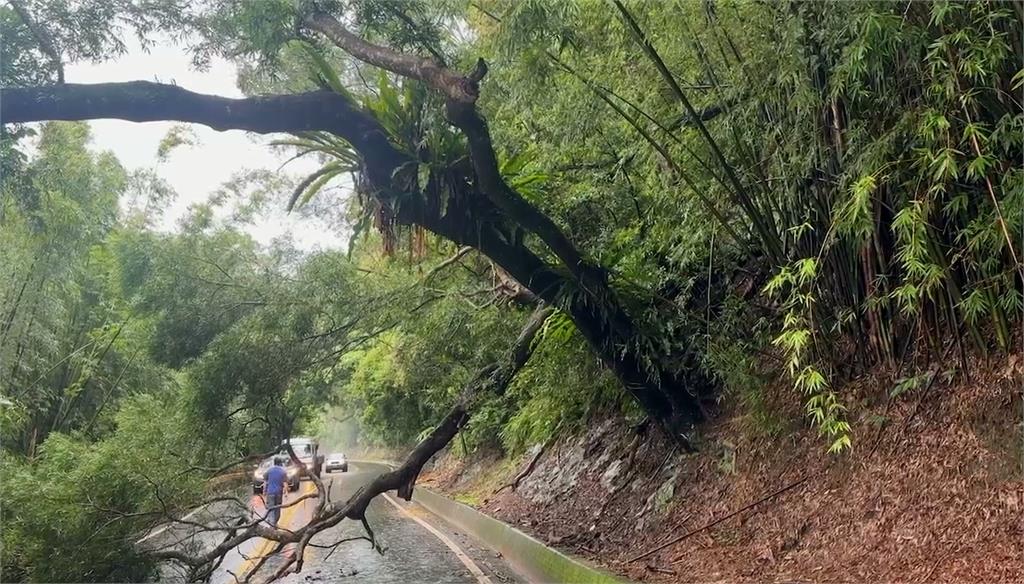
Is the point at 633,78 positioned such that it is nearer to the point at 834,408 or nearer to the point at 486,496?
the point at 834,408

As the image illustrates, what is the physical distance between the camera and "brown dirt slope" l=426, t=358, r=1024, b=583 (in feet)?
15.6

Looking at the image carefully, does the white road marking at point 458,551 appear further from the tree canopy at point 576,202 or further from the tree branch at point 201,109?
the tree branch at point 201,109

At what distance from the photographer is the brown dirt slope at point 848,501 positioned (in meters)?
4.75

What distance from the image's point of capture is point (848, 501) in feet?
19.0

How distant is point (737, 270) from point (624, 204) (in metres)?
1.68

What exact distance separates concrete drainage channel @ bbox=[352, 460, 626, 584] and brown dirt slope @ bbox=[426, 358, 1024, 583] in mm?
280

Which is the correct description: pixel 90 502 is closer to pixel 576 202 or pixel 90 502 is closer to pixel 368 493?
pixel 368 493

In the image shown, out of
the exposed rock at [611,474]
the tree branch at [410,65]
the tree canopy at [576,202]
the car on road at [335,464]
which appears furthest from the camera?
the car on road at [335,464]

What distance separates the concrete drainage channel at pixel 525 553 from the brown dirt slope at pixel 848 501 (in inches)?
11.0

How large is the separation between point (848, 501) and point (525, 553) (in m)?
4.40

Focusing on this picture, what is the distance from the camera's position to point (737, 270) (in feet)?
26.5

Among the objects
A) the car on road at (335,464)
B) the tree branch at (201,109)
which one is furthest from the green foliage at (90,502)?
the car on road at (335,464)

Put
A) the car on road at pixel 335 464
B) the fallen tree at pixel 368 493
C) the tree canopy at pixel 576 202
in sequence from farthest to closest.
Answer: the car on road at pixel 335 464 → the fallen tree at pixel 368 493 → the tree canopy at pixel 576 202

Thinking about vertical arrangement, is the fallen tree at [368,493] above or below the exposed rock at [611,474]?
above
